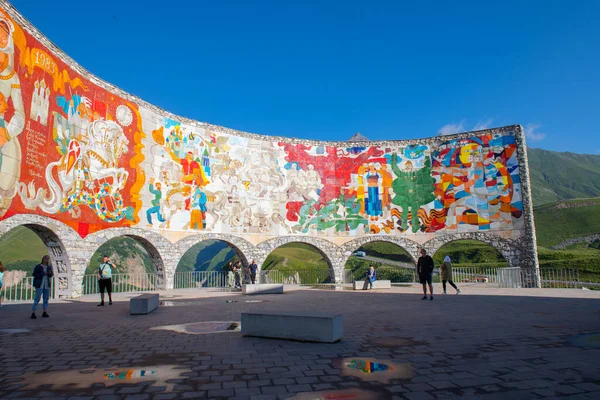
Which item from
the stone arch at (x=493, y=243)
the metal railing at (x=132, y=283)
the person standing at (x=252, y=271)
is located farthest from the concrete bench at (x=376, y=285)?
the metal railing at (x=132, y=283)

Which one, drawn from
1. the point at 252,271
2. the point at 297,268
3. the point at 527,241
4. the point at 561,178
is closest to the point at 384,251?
the point at 297,268

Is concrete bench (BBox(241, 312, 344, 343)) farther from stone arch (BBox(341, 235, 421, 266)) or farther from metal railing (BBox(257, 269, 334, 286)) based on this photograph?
stone arch (BBox(341, 235, 421, 266))

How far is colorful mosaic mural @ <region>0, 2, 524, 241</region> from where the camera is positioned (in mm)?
15688

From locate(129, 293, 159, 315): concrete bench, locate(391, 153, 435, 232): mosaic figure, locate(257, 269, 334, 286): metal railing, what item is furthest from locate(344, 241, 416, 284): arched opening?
locate(129, 293, 159, 315): concrete bench

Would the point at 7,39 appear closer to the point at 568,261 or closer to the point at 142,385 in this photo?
the point at 142,385

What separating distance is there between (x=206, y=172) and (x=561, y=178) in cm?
17765

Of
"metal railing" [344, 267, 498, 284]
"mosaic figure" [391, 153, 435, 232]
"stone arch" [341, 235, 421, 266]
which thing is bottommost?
"metal railing" [344, 267, 498, 284]

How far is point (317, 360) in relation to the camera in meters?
5.37

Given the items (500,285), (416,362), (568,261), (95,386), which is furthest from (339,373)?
(568,261)

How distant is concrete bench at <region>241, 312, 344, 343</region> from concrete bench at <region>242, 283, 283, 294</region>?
35.7 ft

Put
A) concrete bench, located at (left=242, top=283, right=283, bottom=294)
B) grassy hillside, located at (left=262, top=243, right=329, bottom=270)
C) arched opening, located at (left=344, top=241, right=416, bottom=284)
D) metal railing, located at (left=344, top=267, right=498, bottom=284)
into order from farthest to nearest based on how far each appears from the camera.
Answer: grassy hillside, located at (left=262, top=243, right=329, bottom=270), arched opening, located at (left=344, top=241, right=416, bottom=284), metal railing, located at (left=344, top=267, right=498, bottom=284), concrete bench, located at (left=242, top=283, right=283, bottom=294)

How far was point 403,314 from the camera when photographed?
32.1 ft

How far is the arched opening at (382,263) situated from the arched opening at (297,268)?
8.09 feet

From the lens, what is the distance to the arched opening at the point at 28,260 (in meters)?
17.3
